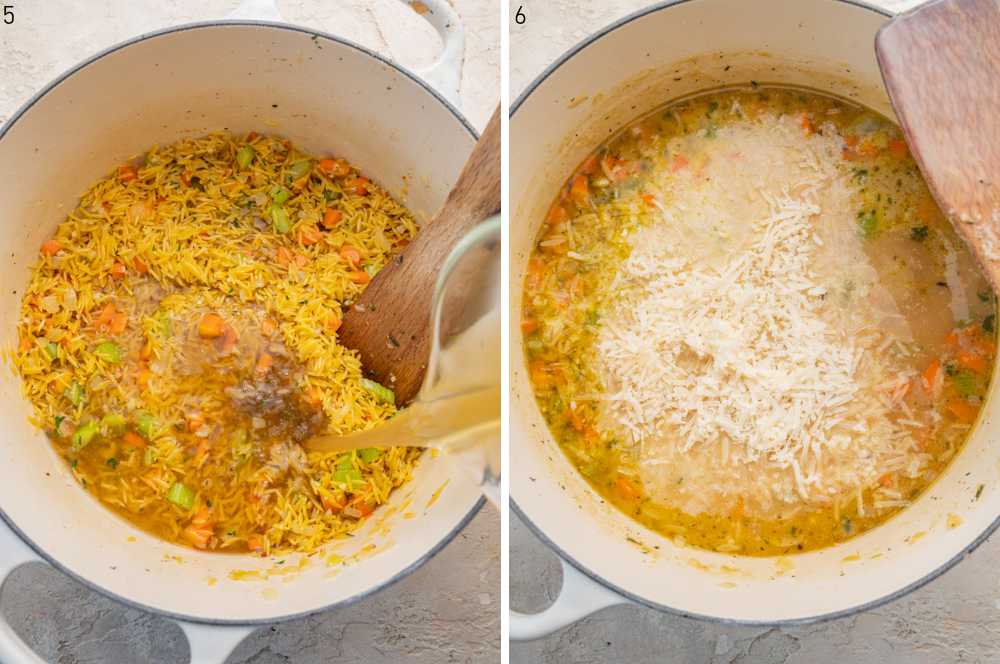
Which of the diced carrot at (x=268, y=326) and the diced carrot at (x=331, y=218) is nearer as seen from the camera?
the diced carrot at (x=268, y=326)

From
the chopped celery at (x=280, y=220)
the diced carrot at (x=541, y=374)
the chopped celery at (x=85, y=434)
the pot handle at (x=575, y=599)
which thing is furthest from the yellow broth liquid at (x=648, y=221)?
the chopped celery at (x=85, y=434)

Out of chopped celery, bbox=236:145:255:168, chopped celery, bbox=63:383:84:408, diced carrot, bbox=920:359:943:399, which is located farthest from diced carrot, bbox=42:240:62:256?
diced carrot, bbox=920:359:943:399

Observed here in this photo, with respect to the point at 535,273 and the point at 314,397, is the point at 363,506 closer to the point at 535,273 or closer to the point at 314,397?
the point at 314,397

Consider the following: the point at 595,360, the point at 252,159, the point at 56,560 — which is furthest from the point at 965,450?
the point at 56,560

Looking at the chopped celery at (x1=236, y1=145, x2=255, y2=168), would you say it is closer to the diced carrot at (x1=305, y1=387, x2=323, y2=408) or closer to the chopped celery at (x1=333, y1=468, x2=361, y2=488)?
the diced carrot at (x1=305, y1=387, x2=323, y2=408)

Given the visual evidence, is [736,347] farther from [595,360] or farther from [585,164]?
[585,164]

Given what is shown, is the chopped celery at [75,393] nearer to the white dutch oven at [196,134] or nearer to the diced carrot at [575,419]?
the white dutch oven at [196,134]
